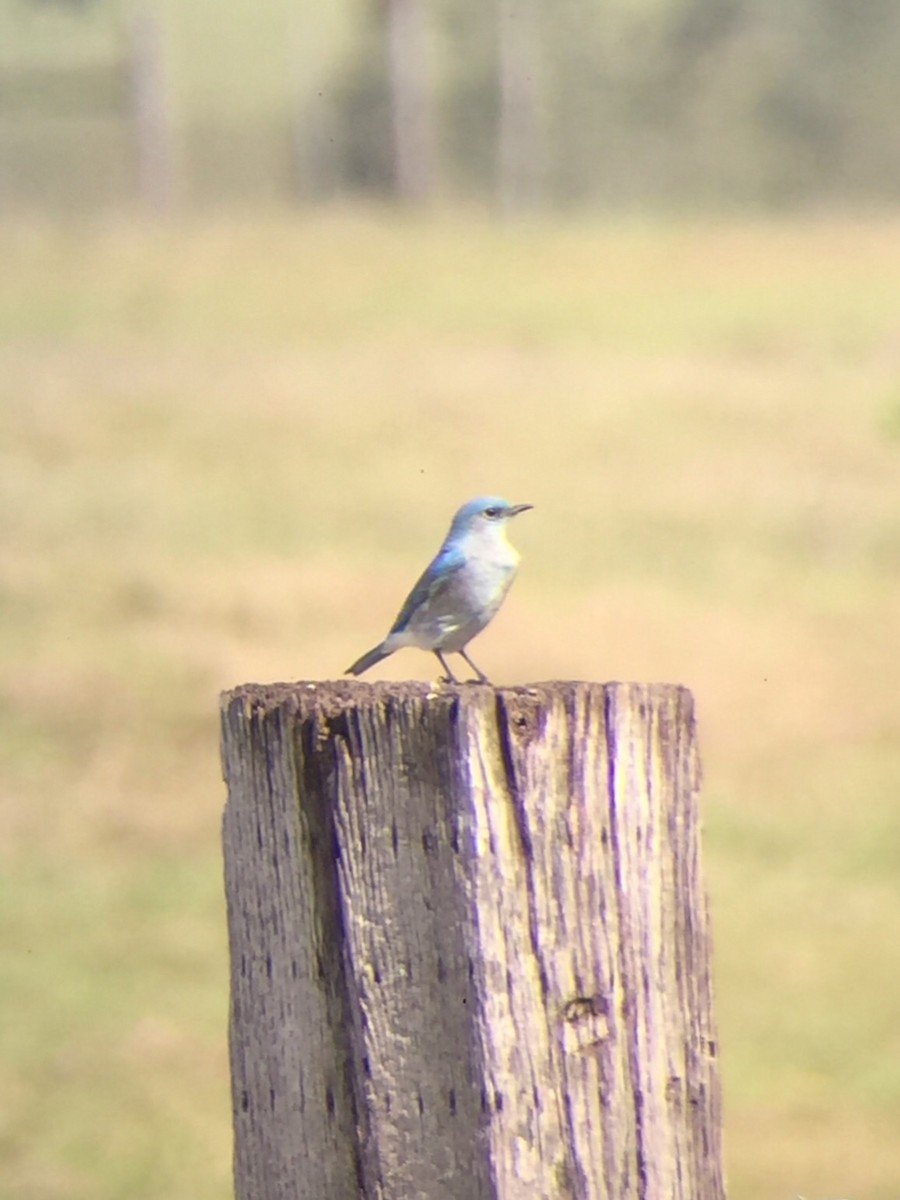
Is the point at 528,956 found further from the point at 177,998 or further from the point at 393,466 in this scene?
the point at 393,466

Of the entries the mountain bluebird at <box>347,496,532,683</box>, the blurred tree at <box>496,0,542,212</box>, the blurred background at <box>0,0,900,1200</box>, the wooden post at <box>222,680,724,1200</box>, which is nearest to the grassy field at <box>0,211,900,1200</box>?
the blurred background at <box>0,0,900,1200</box>

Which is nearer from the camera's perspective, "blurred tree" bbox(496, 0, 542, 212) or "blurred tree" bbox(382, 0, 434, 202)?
"blurred tree" bbox(496, 0, 542, 212)

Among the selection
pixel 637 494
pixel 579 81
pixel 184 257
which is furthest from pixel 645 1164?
pixel 579 81

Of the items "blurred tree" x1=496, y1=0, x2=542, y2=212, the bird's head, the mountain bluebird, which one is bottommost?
the mountain bluebird

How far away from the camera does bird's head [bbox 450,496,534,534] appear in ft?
15.2

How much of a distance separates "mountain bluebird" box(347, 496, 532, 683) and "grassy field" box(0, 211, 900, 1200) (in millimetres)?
2454

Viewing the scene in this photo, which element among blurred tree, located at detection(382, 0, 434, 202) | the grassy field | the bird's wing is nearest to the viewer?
the bird's wing

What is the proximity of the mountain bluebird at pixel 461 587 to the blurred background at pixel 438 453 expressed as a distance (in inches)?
64.9

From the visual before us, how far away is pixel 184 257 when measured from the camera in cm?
1922

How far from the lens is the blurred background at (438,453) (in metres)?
7.81

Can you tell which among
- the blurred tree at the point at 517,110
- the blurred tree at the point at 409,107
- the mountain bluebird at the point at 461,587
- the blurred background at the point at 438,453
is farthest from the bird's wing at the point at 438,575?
the blurred tree at the point at 409,107

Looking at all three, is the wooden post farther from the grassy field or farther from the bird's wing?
the grassy field

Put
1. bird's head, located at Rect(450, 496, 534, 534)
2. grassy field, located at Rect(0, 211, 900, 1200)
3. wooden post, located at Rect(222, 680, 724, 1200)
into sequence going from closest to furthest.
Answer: wooden post, located at Rect(222, 680, 724, 1200), bird's head, located at Rect(450, 496, 534, 534), grassy field, located at Rect(0, 211, 900, 1200)

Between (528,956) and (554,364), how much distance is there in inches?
568
